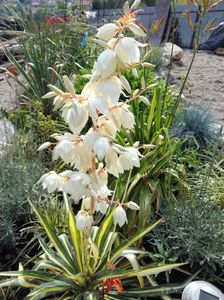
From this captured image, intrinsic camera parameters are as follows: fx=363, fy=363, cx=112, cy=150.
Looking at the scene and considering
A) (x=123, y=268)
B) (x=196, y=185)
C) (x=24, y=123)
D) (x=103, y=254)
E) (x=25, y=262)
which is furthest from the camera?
(x=24, y=123)

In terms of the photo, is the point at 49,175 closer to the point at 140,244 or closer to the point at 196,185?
the point at 140,244

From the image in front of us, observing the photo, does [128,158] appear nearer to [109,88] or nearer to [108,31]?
[109,88]

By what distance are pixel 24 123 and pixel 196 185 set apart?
1894 mm

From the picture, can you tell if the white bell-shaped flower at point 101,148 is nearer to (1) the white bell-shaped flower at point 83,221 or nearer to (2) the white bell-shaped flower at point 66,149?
(2) the white bell-shaped flower at point 66,149

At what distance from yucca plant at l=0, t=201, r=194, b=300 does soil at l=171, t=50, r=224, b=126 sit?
2379 millimetres

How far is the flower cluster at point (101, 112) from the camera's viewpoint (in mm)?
1206

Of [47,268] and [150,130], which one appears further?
[150,130]

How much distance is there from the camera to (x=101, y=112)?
124cm

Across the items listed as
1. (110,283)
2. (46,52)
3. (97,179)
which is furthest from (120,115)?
(46,52)

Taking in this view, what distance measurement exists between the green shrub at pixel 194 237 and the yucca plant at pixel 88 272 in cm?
21

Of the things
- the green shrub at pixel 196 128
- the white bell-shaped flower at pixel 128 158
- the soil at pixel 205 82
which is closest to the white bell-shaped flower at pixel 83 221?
the white bell-shaped flower at pixel 128 158

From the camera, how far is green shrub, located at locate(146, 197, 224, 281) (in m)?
2.07

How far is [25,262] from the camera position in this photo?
2.30m

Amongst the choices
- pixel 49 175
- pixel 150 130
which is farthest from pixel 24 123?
pixel 49 175
